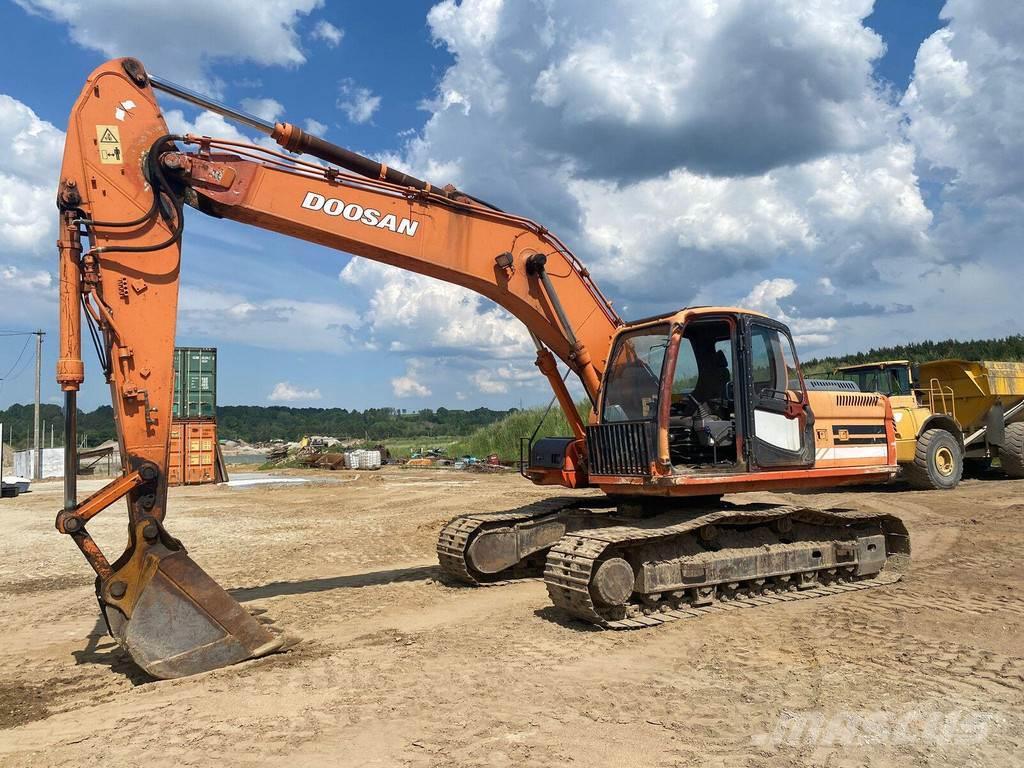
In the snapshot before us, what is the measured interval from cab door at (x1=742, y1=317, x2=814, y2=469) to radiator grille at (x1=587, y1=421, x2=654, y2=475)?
106 cm

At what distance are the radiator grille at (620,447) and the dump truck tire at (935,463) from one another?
12025 mm

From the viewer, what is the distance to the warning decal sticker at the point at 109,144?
20.3 ft

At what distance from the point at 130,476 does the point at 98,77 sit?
3203 millimetres

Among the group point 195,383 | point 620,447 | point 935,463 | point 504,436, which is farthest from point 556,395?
point 504,436

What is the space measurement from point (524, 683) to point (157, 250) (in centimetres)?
441

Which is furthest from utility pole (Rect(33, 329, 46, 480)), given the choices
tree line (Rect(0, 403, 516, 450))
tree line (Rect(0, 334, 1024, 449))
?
tree line (Rect(0, 403, 516, 450))

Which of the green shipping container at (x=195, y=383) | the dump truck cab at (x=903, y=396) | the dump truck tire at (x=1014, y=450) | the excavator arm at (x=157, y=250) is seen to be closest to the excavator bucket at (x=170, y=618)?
the excavator arm at (x=157, y=250)

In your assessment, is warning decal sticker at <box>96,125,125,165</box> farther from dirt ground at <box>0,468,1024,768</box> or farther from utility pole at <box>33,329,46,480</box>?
utility pole at <box>33,329,46,480</box>

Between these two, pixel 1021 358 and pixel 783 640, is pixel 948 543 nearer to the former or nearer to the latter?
pixel 783 640

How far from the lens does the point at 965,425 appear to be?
18.9m

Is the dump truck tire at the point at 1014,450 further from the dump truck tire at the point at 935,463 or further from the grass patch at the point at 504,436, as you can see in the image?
the grass patch at the point at 504,436

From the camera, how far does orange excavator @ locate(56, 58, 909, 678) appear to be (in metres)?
5.87

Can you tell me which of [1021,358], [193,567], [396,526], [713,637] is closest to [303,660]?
[193,567]

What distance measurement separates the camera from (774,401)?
7.62m
